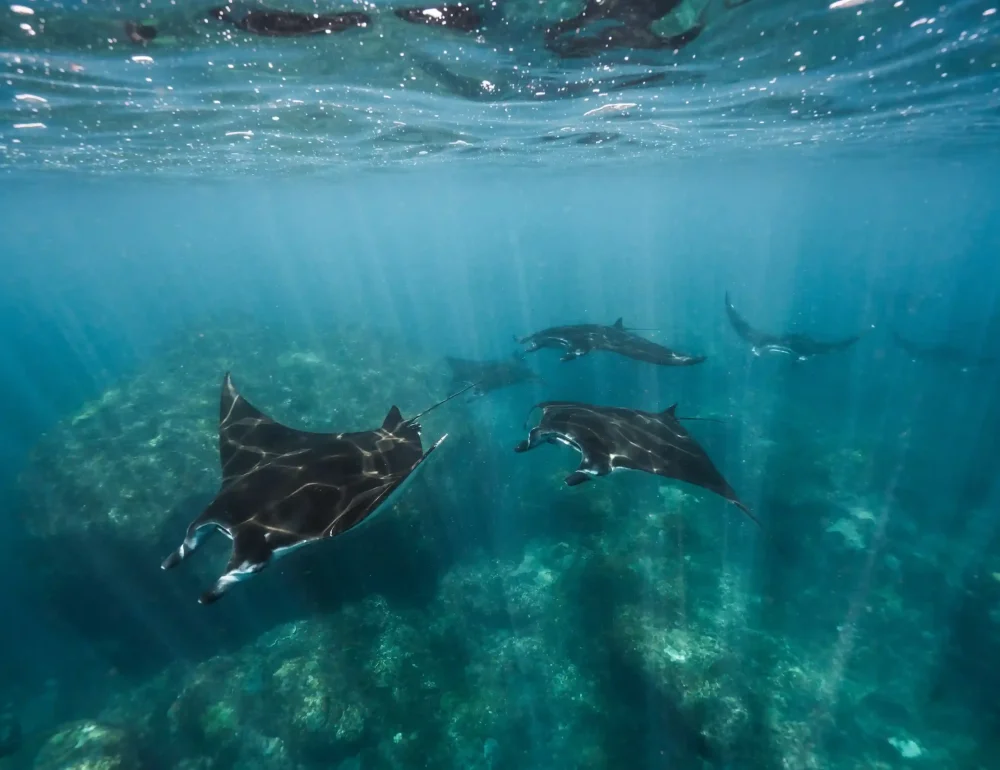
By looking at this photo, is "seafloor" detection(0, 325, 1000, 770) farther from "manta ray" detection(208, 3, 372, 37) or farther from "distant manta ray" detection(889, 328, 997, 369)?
"distant manta ray" detection(889, 328, 997, 369)

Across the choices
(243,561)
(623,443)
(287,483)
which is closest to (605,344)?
(623,443)

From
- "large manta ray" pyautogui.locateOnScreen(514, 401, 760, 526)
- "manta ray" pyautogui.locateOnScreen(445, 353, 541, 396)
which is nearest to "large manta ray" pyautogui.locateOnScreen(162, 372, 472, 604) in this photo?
"large manta ray" pyautogui.locateOnScreen(514, 401, 760, 526)

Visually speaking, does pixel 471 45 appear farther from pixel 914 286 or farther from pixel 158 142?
pixel 914 286

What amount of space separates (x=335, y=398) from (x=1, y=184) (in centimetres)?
3167

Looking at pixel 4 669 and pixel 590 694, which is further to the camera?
pixel 4 669

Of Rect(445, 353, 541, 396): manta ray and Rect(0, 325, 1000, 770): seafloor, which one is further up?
Rect(445, 353, 541, 396): manta ray

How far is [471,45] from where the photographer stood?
1237cm

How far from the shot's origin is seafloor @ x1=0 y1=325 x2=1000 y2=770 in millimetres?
9633

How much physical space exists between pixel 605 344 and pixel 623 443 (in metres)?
7.27

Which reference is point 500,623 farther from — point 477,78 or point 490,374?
point 477,78

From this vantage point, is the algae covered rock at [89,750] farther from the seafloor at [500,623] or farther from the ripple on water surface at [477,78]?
the ripple on water surface at [477,78]

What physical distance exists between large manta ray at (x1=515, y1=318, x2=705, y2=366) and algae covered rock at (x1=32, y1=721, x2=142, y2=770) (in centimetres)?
1260

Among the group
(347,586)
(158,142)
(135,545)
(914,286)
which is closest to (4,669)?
(135,545)

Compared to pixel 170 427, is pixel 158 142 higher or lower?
higher
